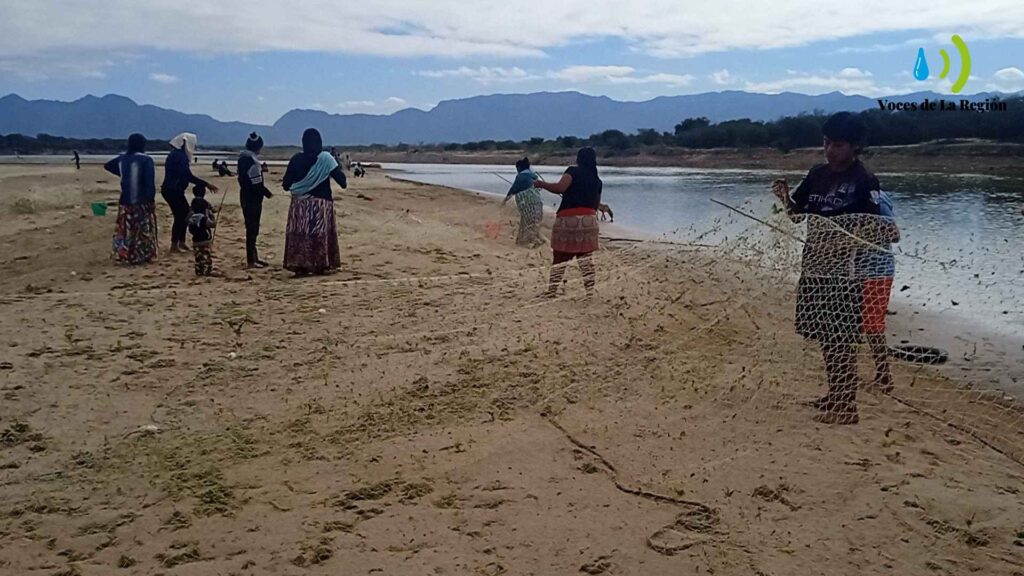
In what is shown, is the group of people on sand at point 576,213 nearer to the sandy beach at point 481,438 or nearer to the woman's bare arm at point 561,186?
the woman's bare arm at point 561,186

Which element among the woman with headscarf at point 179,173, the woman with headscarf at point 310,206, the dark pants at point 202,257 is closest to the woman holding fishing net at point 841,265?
the woman with headscarf at point 310,206

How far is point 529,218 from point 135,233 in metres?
5.12

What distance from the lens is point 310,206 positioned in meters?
7.82

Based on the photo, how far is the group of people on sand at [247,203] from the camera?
7.71m

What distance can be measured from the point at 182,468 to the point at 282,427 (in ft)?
1.99

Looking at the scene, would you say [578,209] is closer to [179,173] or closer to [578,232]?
[578,232]

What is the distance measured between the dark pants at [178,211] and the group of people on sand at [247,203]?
0.01 meters

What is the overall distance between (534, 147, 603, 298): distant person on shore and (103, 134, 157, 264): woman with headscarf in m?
4.33

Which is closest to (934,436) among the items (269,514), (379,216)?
(269,514)

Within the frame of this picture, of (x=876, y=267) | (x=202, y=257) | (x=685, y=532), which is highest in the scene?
(x=876, y=267)

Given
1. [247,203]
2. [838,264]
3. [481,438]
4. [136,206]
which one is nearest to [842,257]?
[838,264]

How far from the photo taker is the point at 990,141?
3359 cm

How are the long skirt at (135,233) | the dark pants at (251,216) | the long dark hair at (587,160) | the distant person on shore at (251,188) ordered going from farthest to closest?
the long skirt at (135,233) < the dark pants at (251,216) < the distant person on shore at (251,188) < the long dark hair at (587,160)

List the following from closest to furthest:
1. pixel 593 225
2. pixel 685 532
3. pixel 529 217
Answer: pixel 685 532 → pixel 593 225 → pixel 529 217
